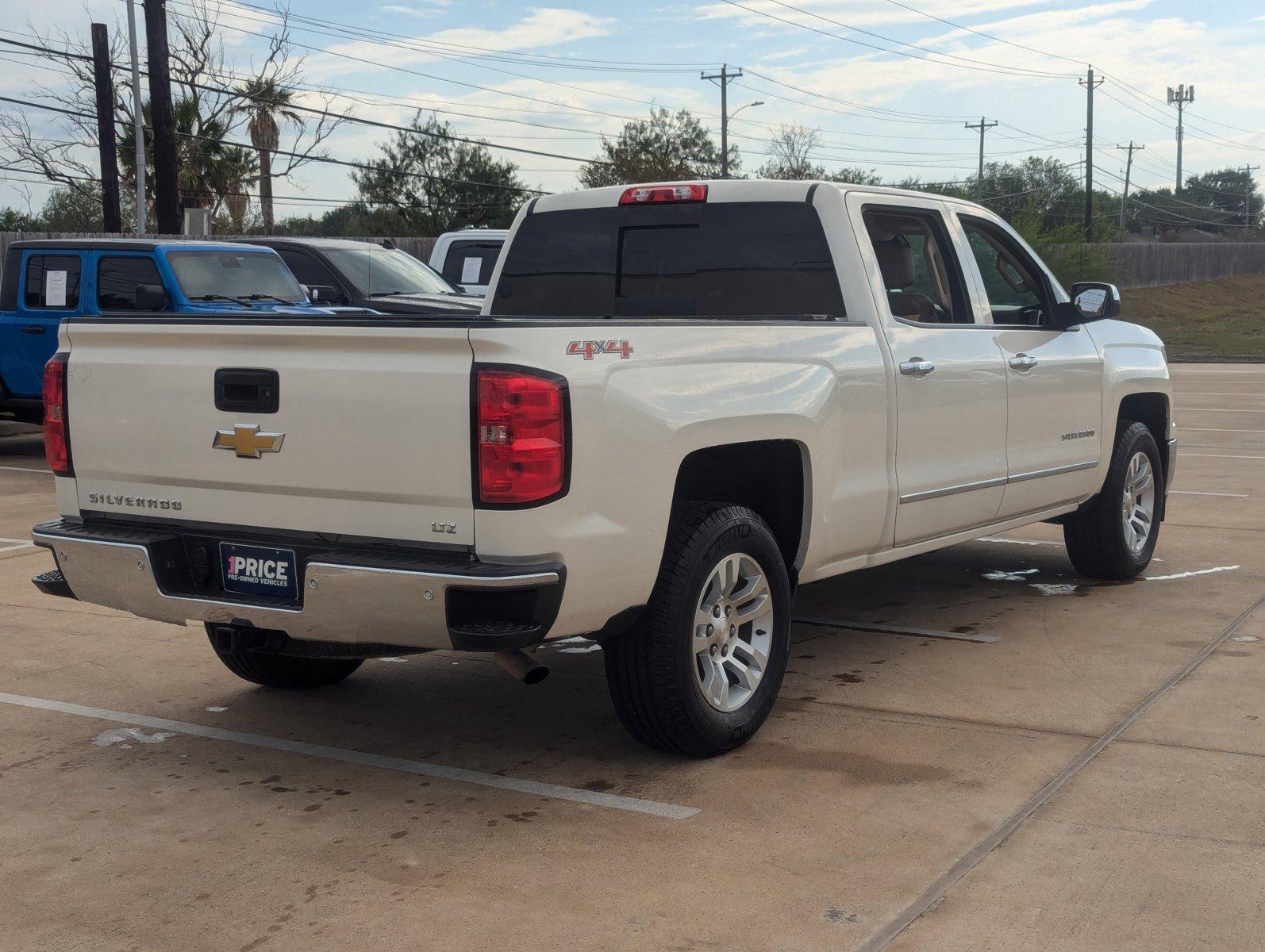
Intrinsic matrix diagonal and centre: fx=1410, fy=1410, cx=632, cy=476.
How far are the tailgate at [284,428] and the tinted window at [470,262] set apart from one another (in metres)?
11.8

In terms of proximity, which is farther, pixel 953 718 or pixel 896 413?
pixel 896 413

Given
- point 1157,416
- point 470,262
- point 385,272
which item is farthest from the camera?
point 470,262

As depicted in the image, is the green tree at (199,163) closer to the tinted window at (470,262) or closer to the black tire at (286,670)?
the tinted window at (470,262)

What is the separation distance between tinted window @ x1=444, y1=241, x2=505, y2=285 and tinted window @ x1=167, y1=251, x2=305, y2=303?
377cm

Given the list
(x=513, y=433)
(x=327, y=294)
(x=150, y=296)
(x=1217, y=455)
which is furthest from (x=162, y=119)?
(x=513, y=433)

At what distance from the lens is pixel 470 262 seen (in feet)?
54.3

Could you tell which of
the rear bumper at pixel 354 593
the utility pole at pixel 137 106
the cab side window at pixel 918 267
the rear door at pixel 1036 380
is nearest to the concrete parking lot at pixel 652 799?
the rear bumper at pixel 354 593

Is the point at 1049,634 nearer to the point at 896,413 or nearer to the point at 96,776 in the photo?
the point at 896,413

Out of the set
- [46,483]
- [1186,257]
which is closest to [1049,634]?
[46,483]

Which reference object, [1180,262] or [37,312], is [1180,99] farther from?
[37,312]

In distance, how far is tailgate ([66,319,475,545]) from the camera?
13.5 ft

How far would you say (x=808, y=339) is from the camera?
5195 millimetres

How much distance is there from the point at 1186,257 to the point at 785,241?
231 ft

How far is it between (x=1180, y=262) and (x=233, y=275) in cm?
6534
